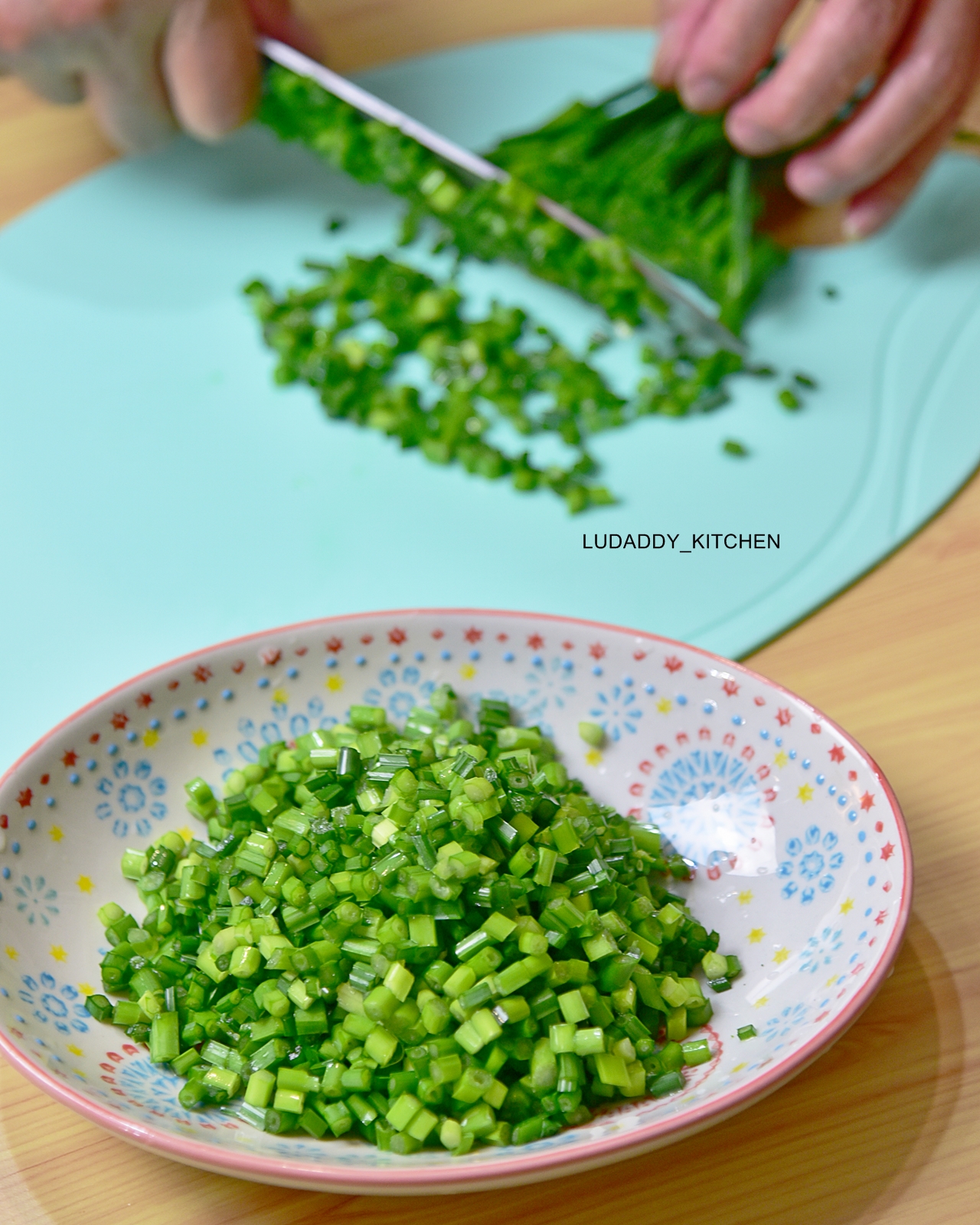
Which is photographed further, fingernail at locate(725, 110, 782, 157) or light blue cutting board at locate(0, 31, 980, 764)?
fingernail at locate(725, 110, 782, 157)

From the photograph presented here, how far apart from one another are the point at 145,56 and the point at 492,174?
1.71 feet

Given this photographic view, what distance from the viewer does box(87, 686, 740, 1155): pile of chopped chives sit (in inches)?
32.2

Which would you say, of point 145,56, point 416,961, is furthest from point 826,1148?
point 145,56

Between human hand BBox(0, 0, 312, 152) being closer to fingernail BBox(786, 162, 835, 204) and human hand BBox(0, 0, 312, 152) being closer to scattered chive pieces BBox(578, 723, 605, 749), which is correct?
fingernail BBox(786, 162, 835, 204)

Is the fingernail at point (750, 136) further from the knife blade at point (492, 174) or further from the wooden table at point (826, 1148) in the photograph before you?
the wooden table at point (826, 1148)

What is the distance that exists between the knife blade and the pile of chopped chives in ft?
2.72

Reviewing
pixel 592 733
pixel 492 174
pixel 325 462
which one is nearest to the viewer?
pixel 592 733

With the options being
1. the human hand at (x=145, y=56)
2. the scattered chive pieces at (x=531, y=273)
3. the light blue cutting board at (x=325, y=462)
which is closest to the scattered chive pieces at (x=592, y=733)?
the light blue cutting board at (x=325, y=462)

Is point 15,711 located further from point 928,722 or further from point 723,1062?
point 928,722

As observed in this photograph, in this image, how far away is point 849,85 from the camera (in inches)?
61.0

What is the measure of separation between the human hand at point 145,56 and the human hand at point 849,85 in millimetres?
615

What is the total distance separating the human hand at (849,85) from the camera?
152 centimetres

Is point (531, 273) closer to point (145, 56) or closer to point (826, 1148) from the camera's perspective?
point (145, 56)

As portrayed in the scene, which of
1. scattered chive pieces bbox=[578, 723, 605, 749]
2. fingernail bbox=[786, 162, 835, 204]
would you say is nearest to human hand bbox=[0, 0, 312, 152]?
fingernail bbox=[786, 162, 835, 204]
